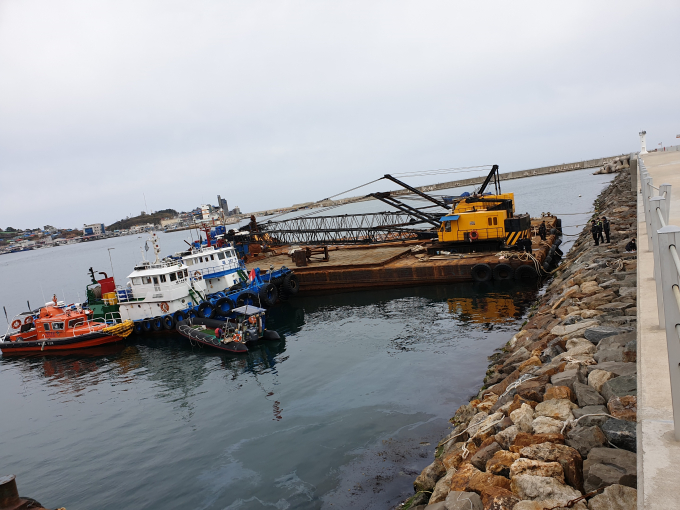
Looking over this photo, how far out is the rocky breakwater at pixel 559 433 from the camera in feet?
18.0

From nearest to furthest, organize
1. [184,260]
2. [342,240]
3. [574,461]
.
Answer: [574,461]
[184,260]
[342,240]

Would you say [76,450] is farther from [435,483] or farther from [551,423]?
[551,423]

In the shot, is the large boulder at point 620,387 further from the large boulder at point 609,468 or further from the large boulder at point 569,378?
the large boulder at point 609,468

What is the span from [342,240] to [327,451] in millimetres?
36246

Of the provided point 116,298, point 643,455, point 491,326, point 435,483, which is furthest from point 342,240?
point 643,455

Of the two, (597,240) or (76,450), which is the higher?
(597,240)

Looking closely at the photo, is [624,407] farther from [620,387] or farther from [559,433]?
[559,433]

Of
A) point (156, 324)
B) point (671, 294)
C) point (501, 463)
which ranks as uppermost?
point (671, 294)

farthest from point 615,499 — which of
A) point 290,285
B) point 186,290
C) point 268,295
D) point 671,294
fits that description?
point 290,285

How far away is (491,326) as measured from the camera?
71.8ft

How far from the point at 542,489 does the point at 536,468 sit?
1.56 ft

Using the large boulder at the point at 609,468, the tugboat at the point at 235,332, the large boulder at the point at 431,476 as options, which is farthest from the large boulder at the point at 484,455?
the tugboat at the point at 235,332

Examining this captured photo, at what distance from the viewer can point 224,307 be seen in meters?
29.2

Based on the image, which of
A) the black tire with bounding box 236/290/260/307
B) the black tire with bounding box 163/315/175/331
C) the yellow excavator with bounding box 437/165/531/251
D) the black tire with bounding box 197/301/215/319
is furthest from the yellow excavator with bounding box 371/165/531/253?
the black tire with bounding box 163/315/175/331
